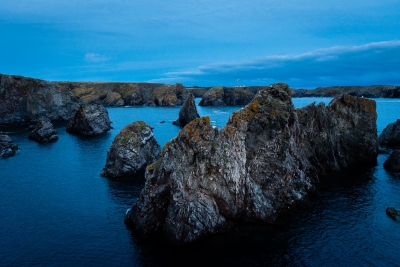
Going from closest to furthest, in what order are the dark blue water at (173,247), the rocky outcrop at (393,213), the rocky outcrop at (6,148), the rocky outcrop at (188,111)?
1. the dark blue water at (173,247)
2. the rocky outcrop at (393,213)
3. the rocky outcrop at (6,148)
4. the rocky outcrop at (188,111)

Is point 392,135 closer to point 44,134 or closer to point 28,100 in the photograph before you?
point 44,134

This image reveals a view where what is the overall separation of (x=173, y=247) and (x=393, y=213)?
29.6 metres

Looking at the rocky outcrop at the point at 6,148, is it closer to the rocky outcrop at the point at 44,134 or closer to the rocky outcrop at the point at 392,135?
the rocky outcrop at the point at 44,134

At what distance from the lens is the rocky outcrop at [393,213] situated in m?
38.8

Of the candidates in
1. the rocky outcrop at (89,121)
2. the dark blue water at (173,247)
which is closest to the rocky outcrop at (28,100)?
the rocky outcrop at (89,121)

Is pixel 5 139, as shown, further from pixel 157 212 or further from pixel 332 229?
pixel 332 229

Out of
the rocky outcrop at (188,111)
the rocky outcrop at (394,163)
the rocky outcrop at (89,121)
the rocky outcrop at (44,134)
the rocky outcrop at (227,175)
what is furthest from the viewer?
the rocky outcrop at (188,111)

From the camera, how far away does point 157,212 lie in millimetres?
35594

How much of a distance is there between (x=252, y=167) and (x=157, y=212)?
46.5 ft

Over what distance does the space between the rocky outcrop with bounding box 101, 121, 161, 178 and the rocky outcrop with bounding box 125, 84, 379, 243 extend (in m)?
20.8

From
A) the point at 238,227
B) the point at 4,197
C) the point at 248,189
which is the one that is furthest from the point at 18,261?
the point at 248,189

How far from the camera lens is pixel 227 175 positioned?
37031mm

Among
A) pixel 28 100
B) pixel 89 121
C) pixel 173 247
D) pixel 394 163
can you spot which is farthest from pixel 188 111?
pixel 173 247

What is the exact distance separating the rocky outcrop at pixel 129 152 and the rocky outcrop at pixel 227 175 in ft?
68.4
